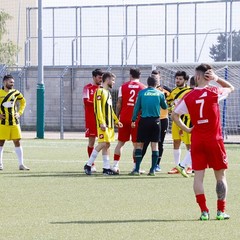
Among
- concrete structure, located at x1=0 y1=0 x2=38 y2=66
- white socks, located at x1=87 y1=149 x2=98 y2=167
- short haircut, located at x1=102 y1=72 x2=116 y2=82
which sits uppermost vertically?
concrete structure, located at x1=0 y1=0 x2=38 y2=66

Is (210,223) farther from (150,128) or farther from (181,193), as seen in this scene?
(150,128)

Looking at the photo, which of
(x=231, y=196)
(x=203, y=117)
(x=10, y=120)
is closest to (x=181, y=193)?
(x=231, y=196)

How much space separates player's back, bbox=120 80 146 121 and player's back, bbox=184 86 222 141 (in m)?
7.01

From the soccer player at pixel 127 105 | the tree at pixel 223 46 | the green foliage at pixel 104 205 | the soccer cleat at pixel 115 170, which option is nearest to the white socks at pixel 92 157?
the green foliage at pixel 104 205

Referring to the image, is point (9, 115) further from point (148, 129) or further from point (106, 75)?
point (148, 129)

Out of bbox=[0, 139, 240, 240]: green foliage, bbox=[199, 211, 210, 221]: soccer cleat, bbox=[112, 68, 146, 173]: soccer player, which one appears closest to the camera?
bbox=[0, 139, 240, 240]: green foliage

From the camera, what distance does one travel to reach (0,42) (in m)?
53.6

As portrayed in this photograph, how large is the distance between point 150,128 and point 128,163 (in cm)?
357

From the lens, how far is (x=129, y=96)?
59.9ft

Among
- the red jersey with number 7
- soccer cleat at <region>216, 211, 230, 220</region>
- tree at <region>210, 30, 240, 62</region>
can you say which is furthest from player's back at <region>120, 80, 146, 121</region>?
tree at <region>210, 30, 240, 62</region>

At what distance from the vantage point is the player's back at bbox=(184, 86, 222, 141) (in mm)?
11164

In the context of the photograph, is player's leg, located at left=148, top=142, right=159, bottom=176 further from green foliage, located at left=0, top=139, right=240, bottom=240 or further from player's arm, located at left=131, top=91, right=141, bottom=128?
player's arm, located at left=131, top=91, right=141, bottom=128

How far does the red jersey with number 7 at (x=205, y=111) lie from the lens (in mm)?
11164

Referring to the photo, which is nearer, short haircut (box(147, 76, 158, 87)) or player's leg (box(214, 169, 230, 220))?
player's leg (box(214, 169, 230, 220))
